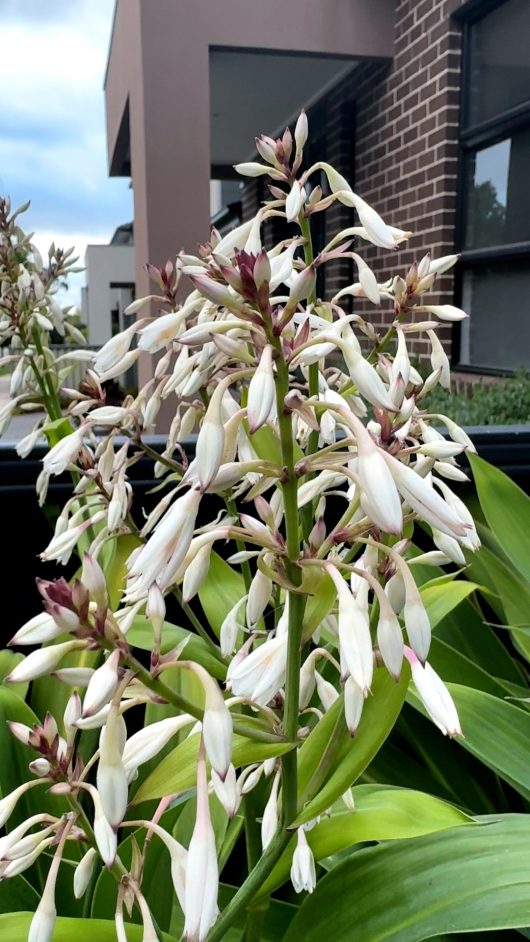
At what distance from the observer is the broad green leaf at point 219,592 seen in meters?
1.28

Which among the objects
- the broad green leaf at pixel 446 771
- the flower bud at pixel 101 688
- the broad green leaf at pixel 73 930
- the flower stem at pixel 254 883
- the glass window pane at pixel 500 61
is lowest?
the broad green leaf at pixel 446 771

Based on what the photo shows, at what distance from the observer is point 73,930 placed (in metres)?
0.72

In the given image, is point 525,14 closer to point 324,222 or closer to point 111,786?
point 324,222

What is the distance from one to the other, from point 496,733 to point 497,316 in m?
3.62

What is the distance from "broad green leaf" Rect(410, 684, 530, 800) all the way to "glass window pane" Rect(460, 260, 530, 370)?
3.24 metres

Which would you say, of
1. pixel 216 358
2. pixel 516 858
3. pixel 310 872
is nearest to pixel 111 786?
pixel 310 872

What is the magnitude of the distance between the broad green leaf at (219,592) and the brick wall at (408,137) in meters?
3.56

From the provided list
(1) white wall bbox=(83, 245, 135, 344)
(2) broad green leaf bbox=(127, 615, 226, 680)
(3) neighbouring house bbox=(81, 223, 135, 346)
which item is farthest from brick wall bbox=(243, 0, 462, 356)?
(1) white wall bbox=(83, 245, 135, 344)

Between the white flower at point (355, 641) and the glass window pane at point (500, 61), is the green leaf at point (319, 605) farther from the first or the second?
the glass window pane at point (500, 61)

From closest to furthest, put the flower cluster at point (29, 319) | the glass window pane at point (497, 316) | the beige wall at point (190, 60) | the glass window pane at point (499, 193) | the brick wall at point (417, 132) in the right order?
1. the flower cluster at point (29, 319)
2. the glass window pane at point (499, 193)
3. the glass window pane at point (497, 316)
4. the brick wall at point (417, 132)
5. the beige wall at point (190, 60)

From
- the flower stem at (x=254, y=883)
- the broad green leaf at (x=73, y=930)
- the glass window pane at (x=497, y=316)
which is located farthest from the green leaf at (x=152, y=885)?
the glass window pane at (x=497, y=316)

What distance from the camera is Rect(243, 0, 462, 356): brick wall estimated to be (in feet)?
14.8

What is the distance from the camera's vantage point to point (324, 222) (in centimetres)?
665

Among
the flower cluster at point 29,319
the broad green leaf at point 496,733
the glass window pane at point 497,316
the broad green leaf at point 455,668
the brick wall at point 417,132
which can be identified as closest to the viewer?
the broad green leaf at point 496,733
